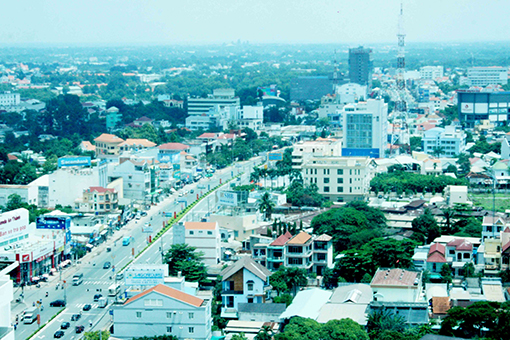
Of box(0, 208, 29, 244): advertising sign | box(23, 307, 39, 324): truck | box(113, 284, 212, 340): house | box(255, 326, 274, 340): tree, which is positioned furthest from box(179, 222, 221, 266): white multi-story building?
box(255, 326, 274, 340): tree

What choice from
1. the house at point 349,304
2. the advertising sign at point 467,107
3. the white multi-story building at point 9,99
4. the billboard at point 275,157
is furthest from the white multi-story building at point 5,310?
the white multi-story building at point 9,99

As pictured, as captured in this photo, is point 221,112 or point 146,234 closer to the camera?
point 146,234

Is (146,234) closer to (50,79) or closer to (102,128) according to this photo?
(102,128)

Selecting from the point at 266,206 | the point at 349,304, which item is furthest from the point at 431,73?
the point at 349,304

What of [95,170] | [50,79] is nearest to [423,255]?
[95,170]

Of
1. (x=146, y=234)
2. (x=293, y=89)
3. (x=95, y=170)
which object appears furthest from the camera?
(x=293, y=89)

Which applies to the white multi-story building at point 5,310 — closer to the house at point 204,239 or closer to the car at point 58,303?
the car at point 58,303

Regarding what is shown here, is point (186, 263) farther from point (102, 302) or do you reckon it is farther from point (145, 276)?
point (145, 276)

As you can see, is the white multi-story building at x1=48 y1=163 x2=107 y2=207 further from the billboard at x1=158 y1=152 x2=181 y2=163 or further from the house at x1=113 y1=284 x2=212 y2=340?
the house at x1=113 y1=284 x2=212 y2=340
